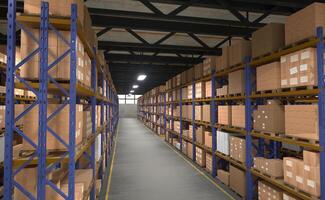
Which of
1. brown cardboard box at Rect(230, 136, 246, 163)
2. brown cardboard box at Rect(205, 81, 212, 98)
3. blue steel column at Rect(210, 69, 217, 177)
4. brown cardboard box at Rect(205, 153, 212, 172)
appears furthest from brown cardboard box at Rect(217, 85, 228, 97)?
brown cardboard box at Rect(205, 153, 212, 172)

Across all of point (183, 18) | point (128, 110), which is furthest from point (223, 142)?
point (128, 110)

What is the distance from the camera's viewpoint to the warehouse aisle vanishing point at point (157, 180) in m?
5.75

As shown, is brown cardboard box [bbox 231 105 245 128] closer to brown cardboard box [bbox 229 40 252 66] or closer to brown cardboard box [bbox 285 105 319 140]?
brown cardboard box [bbox 229 40 252 66]

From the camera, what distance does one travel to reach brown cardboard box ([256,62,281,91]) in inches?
182

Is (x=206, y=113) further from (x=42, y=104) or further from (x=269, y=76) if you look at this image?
(x=42, y=104)

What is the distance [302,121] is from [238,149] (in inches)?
84.9

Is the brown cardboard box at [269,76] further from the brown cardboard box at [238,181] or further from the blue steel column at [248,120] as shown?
→ the brown cardboard box at [238,181]

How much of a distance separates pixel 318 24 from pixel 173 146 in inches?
392

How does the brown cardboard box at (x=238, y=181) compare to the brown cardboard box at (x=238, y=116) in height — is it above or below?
below

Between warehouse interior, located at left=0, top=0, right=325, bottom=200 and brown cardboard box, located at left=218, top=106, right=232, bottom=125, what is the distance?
5 centimetres

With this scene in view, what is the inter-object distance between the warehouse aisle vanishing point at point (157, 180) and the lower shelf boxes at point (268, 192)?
0.93m

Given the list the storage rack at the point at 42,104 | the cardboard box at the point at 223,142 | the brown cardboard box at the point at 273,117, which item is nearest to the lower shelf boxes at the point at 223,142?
the cardboard box at the point at 223,142

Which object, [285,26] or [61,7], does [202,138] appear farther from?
[61,7]

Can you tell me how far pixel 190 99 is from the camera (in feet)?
31.8
